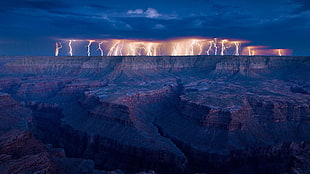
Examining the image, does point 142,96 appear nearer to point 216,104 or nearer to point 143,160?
point 216,104

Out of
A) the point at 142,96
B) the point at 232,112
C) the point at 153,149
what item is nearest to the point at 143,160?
the point at 153,149

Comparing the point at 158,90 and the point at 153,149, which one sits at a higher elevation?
the point at 158,90

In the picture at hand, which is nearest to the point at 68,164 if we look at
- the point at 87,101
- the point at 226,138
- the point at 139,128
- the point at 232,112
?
the point at 139,128

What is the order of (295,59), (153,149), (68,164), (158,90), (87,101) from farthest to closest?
1. (295,59)
2. (158,90)
3. (87,101)
4. (153,149)
5. (68,164)

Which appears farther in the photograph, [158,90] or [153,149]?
[158,90]

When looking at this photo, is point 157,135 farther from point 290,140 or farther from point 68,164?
point 290,140

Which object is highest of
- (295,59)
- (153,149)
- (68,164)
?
(295,59)

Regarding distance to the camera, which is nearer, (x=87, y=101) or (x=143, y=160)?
(x=143, y=160)

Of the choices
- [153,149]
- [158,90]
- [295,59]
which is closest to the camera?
[153,149]

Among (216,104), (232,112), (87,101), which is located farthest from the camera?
(87,101)
